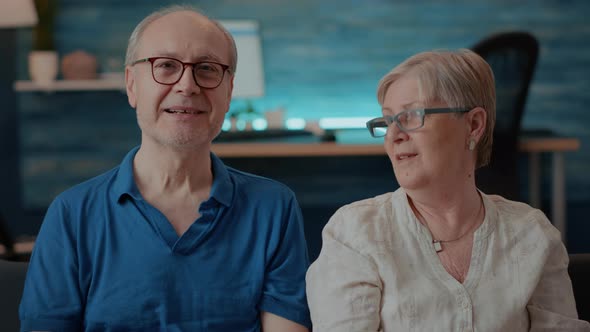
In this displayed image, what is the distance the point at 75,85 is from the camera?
5.07 m

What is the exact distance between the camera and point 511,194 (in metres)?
3.42

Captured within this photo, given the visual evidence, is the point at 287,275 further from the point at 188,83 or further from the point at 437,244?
the point at 188,83

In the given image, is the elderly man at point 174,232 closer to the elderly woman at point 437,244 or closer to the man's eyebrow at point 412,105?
the elderly woman at point 437,244

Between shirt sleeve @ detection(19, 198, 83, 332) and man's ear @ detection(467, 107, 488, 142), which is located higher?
man's ear @ detection(467, 107, 488, 142)

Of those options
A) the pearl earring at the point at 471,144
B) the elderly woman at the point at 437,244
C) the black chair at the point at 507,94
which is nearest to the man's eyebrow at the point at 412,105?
the elderly woman at the point at 437,244

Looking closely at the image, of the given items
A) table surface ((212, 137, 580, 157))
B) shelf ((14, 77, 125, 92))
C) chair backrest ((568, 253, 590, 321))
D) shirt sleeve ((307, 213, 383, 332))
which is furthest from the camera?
shelf ((14, 77, 125, 92))

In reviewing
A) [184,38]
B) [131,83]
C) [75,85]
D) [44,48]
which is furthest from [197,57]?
[44,48]

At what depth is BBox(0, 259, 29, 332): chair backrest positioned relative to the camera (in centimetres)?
166

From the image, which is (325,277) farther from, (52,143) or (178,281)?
(52,143)

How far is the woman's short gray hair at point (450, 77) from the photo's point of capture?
1445 mm

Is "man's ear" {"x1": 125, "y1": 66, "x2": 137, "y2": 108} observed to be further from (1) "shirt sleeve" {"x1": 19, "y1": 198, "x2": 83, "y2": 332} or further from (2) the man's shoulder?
(1) "shirt sleeve" {"x1": 19, "y1": 198, "x2": 83, "y2": 332}

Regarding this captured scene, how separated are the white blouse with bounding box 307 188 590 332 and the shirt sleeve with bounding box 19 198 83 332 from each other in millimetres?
463

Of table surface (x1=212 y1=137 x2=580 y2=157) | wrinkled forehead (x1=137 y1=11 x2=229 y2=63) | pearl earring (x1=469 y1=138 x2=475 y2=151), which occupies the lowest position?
table surface (x1=212 y1=137 x2=580 y2=157)

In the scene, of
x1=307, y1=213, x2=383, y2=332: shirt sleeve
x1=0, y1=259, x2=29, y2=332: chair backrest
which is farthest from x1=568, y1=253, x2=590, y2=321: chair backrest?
x1=0, y1=259, x2=29, y2=332: chair backrest
